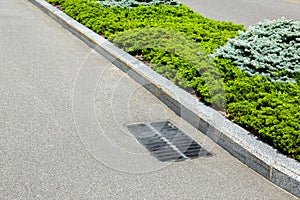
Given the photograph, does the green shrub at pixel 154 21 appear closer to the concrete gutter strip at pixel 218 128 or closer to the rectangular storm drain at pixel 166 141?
the concrete gutter strip at pixel 218 128

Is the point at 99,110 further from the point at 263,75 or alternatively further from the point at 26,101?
the point at 263,75

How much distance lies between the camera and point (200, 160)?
15.6ft

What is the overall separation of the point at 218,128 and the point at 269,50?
7.10 ft

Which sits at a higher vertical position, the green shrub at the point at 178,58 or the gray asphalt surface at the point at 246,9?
the green shrub at the point at 178,58

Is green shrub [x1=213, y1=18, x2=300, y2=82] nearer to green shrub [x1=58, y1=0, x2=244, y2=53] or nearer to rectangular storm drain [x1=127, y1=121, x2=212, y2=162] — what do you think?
green shrub [x1=58, y1=0, x2=244, y2=53]

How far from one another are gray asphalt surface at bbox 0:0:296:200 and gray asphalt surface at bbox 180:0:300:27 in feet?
17.1

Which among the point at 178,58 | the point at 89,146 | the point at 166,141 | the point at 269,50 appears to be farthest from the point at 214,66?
the point at 89,146

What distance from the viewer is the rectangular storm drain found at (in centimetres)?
487

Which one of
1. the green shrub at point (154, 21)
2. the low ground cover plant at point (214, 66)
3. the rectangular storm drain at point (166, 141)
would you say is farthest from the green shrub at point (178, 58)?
the rectangular storm drain at point (166, 141)

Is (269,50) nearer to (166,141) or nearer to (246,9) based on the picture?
(166,141)

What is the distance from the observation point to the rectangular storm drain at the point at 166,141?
487cm

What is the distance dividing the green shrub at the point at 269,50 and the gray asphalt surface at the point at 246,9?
379 centimetres

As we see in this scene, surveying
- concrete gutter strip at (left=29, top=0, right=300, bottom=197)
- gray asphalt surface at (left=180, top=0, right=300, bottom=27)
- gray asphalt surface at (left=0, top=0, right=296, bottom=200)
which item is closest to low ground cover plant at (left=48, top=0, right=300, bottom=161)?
concrete gutter strip at (left=29, top=0, right=300, bottom=197)

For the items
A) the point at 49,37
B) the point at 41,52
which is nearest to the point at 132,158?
the point at 41,52
